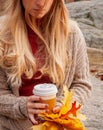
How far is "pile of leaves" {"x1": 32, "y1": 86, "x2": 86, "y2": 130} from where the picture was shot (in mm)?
2473

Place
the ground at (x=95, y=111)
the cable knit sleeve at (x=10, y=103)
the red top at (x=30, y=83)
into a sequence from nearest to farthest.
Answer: the cable knit sleeve at (x=10, y=103), the red top at (x=30, y=83), the ground at (x=95, y=111)

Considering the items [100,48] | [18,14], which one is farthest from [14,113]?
[100,48]

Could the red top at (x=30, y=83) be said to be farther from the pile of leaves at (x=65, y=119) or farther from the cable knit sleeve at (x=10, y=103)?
the pile of leaves at (x=65, y=119)

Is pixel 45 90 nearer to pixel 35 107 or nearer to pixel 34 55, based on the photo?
pixel 35 107

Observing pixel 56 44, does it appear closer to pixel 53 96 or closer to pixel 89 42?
pixel 53 96

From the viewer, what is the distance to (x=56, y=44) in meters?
2.91

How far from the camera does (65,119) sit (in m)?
2.50

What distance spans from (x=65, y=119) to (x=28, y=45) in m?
0.59

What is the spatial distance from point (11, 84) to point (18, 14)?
1.40ft

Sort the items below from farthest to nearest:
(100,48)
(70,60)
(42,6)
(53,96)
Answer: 1. (100,48)
2. (70,60)
3. (42,6)
4. (53,96)

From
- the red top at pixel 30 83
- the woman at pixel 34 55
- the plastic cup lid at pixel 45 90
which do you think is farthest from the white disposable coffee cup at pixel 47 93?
the red top at pixel 30 83

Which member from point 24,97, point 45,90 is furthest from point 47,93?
point 24,97

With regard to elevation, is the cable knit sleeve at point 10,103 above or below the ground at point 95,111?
above

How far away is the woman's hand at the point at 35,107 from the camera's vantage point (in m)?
2.47
